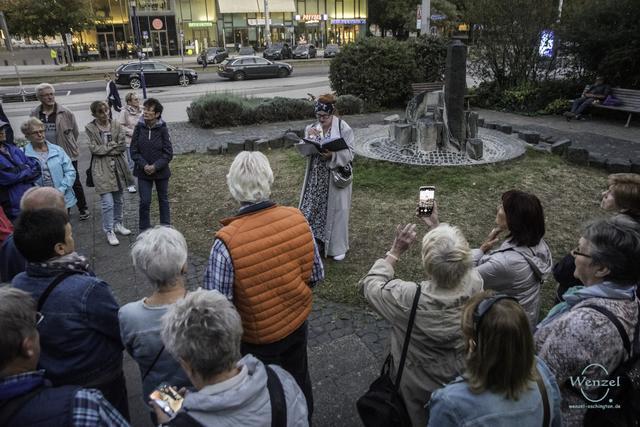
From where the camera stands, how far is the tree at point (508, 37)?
14.3 meters

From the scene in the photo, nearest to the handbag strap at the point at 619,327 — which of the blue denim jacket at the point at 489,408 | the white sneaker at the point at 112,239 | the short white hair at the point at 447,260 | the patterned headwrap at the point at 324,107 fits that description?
the blue denim jacket at the point at 489,408

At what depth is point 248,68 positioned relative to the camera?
27109 mm

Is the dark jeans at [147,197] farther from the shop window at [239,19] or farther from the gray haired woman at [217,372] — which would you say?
the shop window at [239,19]

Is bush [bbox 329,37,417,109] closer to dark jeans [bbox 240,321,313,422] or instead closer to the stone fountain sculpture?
the stone fountain sculpture

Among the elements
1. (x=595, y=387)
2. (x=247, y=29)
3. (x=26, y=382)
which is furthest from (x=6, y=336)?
(x=247, y=29)

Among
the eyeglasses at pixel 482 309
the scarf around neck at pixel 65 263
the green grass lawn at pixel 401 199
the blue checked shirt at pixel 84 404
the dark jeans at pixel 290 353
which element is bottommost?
the green grass lawn at pixel 401 199

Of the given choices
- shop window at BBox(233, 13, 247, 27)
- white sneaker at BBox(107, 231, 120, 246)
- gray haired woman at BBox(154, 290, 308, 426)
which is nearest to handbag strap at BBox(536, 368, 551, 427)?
gray haired woman at BBox(154, 290, 308, 426)

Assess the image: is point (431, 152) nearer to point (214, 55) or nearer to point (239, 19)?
point (214, 55)

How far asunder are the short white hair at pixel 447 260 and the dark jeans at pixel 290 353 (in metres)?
1.07

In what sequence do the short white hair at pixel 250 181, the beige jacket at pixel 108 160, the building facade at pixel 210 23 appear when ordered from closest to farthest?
the short white hair at pixel 250 181 → the beige jacket at pixel 108 160 → the building facade at pixel 210 23

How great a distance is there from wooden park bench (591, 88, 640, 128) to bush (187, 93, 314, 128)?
8.65 metres

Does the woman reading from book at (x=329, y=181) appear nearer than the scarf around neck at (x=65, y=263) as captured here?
No

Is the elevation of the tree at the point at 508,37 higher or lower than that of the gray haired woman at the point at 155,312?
higher

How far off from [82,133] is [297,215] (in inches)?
475
